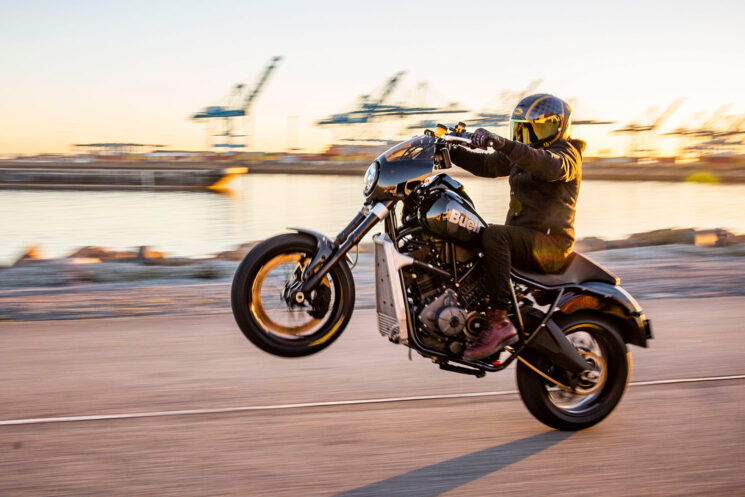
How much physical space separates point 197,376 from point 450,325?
2.13 m

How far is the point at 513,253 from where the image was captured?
14.1 feet

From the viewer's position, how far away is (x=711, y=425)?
14.7ft

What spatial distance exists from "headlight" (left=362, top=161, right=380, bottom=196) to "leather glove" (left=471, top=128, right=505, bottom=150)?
0.55 metres

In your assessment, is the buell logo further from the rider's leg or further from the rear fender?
the rear fender

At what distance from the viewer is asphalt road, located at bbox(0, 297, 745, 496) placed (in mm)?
3578

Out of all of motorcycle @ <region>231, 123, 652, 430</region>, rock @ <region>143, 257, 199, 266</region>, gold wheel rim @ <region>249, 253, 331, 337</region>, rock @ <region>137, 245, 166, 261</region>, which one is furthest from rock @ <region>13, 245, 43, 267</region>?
motorcycle @ <region>231, 123, 652, 430</region>

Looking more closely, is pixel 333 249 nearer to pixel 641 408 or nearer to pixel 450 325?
pixel 450 325

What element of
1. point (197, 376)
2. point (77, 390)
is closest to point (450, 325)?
point (197, 376)

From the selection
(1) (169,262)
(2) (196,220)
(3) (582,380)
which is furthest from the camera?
(2) (196,220)

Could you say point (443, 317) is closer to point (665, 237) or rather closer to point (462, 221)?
point (462, 221)

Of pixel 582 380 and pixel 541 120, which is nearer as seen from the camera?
pixel 541 120

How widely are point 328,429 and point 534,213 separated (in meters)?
1.70

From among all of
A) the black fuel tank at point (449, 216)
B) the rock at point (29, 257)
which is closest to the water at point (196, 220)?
the rock at point (29, 257)

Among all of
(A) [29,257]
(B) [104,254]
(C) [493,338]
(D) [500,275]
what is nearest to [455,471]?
(C) [493,338]
